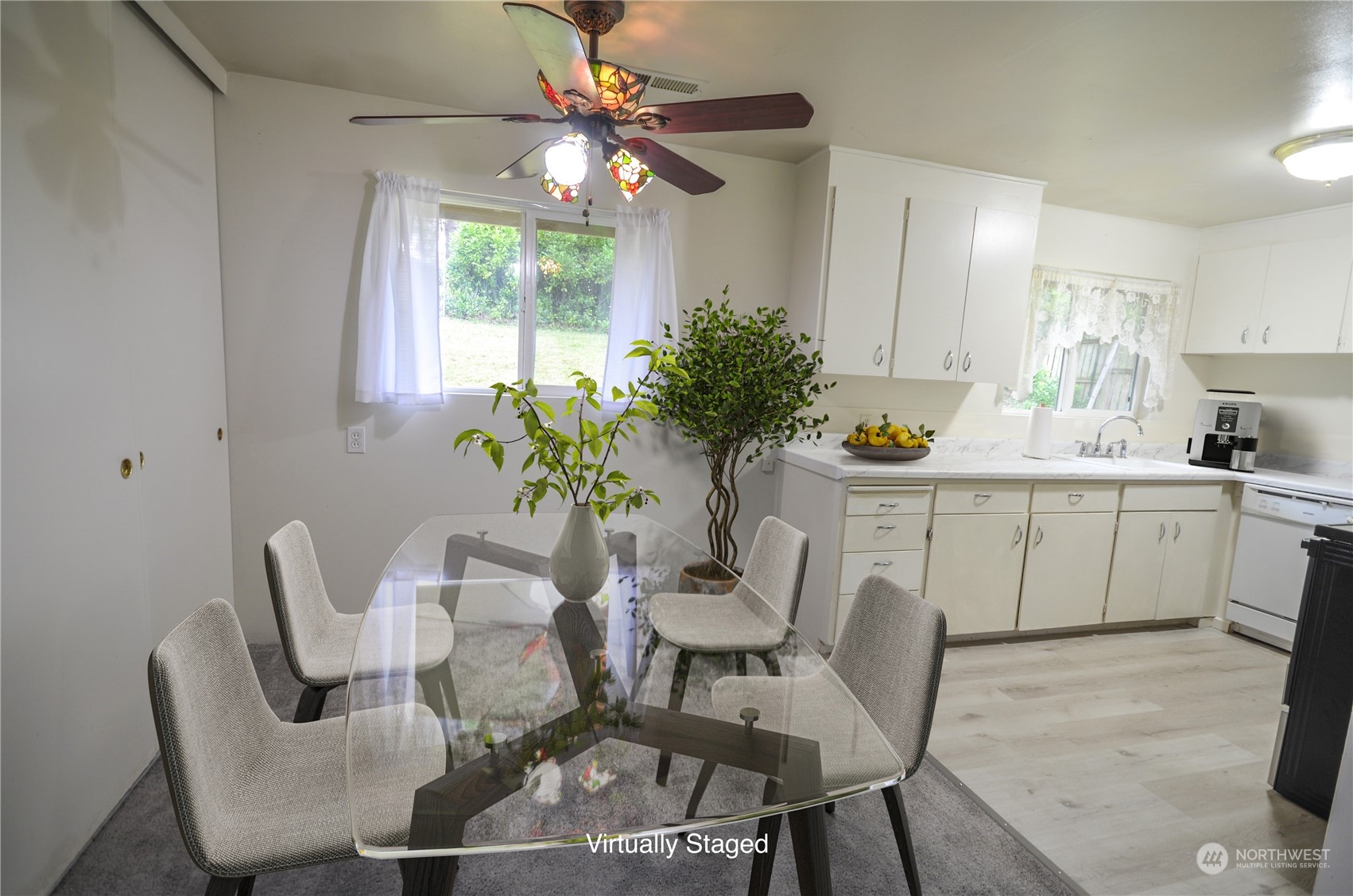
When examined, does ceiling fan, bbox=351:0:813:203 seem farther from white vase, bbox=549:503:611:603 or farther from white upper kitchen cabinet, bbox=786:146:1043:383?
white upper kitchen cabinet, bbox=786:146:1043:383

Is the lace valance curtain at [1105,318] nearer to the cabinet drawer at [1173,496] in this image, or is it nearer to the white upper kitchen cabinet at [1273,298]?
the white upper kitchen cabinet at [1273,298]

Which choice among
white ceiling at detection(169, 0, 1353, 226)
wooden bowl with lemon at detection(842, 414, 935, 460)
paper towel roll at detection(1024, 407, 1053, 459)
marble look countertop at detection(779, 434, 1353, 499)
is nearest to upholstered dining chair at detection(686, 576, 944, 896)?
marble look countertop at detection(779, 434, 1353, 499)

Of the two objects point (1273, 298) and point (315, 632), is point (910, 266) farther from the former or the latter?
point (315, 632)

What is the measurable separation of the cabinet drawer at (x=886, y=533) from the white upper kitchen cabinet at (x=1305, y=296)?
8.43ft

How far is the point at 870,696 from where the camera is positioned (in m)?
1.62

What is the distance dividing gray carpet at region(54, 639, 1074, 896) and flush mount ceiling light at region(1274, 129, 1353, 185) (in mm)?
3058

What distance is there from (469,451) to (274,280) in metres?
1.12

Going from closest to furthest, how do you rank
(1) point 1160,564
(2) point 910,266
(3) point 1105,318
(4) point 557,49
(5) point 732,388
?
(4) point 557,49, (5) point 732,388, (2) point 910,266, (1) point 1160,564, (3) point 1105,318

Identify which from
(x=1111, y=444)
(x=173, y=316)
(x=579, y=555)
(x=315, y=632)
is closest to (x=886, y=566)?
(x=579, y=555)

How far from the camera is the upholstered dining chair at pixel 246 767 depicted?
3.54ft

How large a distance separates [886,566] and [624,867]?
6.17 feet

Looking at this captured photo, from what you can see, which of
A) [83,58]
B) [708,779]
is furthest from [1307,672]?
[83,58]

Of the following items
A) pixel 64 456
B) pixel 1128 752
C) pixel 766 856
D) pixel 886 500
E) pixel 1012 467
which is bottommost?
pixel 1128 752

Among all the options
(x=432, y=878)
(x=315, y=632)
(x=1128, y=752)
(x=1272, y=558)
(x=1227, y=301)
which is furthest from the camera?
(x=1227, y=301)
